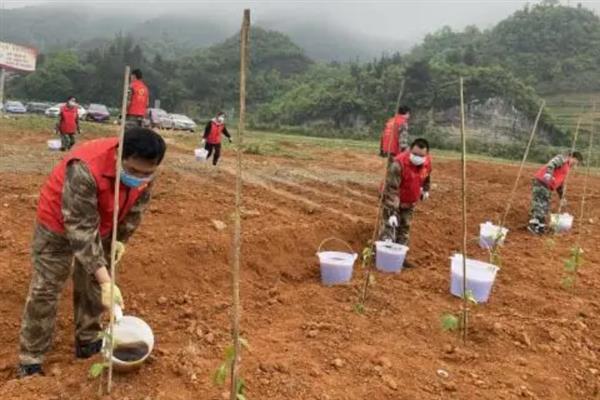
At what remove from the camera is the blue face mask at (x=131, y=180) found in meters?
3.07

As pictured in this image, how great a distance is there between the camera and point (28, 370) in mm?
3406

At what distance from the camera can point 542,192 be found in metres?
8.45

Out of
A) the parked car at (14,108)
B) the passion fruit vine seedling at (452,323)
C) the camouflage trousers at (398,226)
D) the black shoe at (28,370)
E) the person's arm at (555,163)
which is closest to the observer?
the black shoe at (28,370)

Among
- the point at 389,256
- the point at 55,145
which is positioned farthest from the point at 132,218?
the point at 55,145

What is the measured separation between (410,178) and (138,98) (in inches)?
231

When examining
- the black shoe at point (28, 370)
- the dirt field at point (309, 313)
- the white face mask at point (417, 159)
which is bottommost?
the black shoe at point (28, 370)

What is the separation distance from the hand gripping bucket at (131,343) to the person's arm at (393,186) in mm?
3425

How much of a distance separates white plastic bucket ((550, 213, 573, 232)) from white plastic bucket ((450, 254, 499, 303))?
3679mm

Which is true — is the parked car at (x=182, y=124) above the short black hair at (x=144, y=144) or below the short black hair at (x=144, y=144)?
below

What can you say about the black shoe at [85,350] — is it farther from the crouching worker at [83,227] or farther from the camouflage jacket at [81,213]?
the camouflage jacket at [81,213]

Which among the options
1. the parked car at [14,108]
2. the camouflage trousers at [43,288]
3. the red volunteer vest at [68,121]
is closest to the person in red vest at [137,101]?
the red volunteer vest at [68,121]

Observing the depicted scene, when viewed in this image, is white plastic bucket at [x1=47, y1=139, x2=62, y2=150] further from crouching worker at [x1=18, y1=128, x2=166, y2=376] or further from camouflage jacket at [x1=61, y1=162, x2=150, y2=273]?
camouflage jacket at [x1=61, y1=162, x2=150, y2=273]

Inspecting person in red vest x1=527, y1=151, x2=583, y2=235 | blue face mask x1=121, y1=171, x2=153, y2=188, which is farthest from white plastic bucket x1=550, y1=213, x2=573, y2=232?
blue face mask x1=121, y1=171, x2=153, y2=188

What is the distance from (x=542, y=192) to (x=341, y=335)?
5503 millimetres
